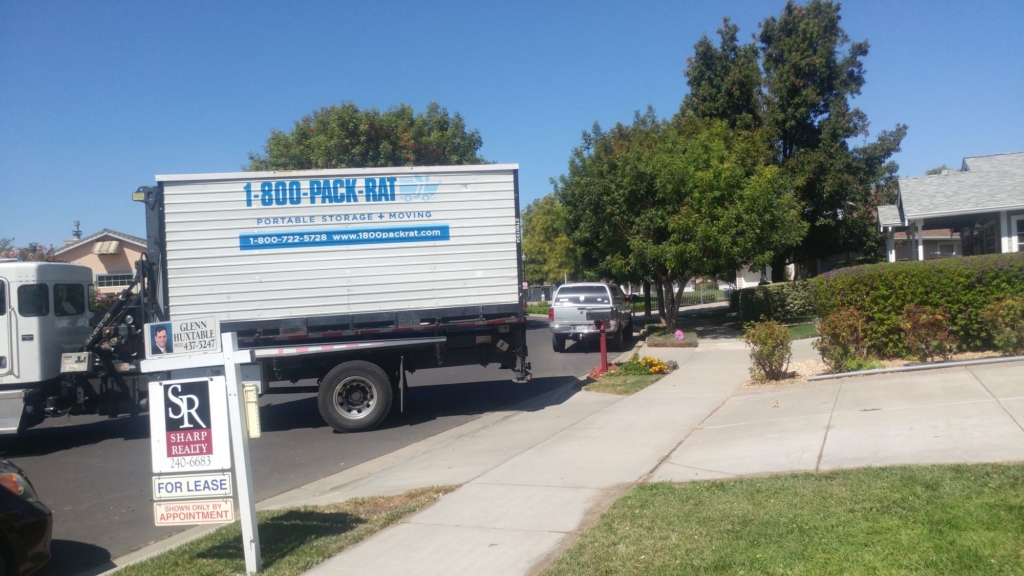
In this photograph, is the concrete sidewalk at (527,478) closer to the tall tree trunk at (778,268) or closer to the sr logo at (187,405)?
the sr logo at (187,405)

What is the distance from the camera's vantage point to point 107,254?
35375mm

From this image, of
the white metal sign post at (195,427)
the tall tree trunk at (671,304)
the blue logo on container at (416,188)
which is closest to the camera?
the white metal sign post at (195,427)

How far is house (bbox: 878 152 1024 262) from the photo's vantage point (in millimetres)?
19797

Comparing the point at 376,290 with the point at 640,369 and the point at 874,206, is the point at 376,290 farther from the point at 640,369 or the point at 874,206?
the point at 874,206

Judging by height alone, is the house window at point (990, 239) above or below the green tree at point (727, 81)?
below

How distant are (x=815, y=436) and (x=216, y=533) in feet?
19.4

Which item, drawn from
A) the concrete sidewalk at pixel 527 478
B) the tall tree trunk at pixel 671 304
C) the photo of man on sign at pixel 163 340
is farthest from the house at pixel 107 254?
the photo of man on sign at pixel 163 340

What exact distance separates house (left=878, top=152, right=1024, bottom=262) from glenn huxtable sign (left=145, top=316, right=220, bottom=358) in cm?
1980

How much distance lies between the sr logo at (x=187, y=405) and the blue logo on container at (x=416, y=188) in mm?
6338

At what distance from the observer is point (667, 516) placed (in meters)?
6.00

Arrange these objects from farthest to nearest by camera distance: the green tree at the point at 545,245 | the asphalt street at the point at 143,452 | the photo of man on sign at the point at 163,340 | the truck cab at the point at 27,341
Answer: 1. the green tree at the point at 545,245
2. the truck cab at the point at 27,341
3. the asphalt street at the point at 143,452
4. the photo of man on sign at the point at 163,340

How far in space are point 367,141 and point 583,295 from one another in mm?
10831

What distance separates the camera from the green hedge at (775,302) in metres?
28.1

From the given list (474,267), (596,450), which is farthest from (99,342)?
(596,450)
